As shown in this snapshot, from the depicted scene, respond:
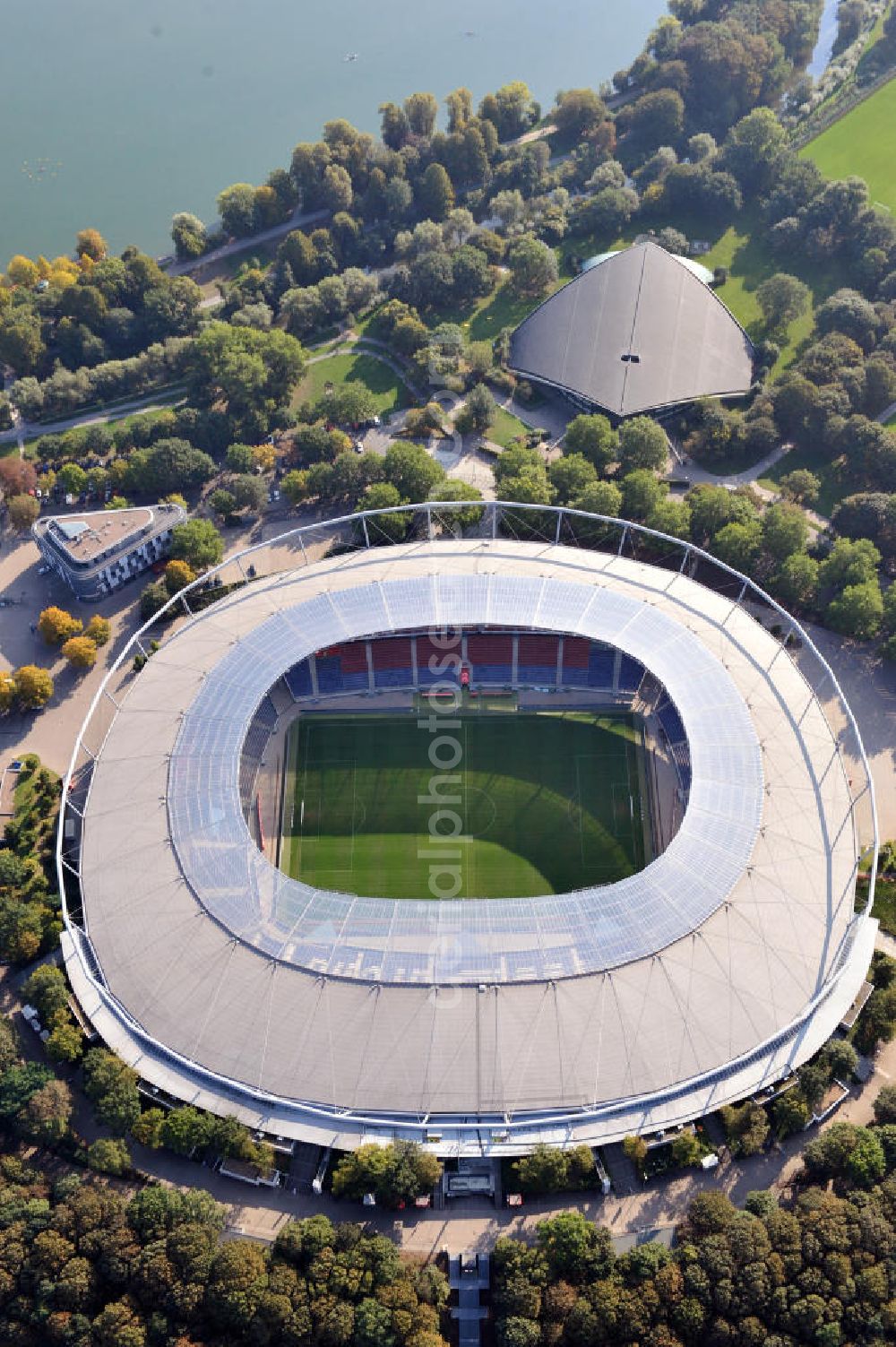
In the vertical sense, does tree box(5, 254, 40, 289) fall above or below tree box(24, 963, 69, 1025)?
above

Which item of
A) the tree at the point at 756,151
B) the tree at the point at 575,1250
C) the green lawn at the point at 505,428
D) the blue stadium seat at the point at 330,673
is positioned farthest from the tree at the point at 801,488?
the tree at the point at 575,1250

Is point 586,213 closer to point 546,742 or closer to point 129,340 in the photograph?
point 129,340

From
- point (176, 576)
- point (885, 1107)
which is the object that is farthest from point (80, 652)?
point (885, 1107)

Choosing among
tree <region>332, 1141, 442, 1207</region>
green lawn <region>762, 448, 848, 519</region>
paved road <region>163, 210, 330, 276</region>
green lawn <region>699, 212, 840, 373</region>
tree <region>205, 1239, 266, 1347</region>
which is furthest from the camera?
paved road <region>163, 210, 330, 276</region>

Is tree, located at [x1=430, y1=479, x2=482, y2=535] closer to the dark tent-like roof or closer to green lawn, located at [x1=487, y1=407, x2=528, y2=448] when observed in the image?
green lawn, located at [x1=487, y1=407, x2=528, y2=448]

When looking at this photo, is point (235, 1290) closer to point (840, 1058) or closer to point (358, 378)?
point (840, 1058)

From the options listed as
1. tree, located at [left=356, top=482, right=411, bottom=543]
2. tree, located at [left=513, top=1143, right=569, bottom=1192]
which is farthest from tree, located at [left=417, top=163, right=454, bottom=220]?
tree, located at [left=513, top=1143, right=569, bottom=1192]
